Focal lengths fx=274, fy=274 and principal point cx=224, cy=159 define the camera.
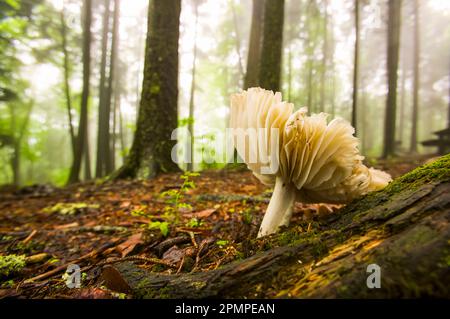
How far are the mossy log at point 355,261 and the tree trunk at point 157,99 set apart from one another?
416 centimetres

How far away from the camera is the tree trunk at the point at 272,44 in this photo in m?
5.57

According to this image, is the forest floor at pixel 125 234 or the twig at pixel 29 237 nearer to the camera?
the forest floor at pixel 125 234

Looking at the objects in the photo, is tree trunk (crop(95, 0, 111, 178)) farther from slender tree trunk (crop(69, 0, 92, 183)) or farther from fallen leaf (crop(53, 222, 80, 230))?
fallen leaf (crop(53, 222, 80, 230))

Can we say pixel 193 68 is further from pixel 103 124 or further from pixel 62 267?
pixel 62 267

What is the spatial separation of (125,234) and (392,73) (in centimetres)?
1087

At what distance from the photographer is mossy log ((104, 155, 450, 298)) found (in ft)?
3.20

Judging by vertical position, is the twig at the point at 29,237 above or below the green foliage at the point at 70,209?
below

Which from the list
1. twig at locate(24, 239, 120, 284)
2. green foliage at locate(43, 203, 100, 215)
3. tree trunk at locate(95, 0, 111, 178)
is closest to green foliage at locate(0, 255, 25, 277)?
twig at locate(24, 239, 120, 284)

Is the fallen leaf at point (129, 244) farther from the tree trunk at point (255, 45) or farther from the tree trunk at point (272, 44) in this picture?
the tree trunk at point (255, 45)

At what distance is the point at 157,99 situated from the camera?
5.65 metres

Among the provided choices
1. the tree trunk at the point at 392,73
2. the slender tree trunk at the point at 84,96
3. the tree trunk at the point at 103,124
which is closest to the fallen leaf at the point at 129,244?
the slender tree trunk at the point at 84,96

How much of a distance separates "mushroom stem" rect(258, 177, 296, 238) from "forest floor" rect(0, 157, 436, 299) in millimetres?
137
